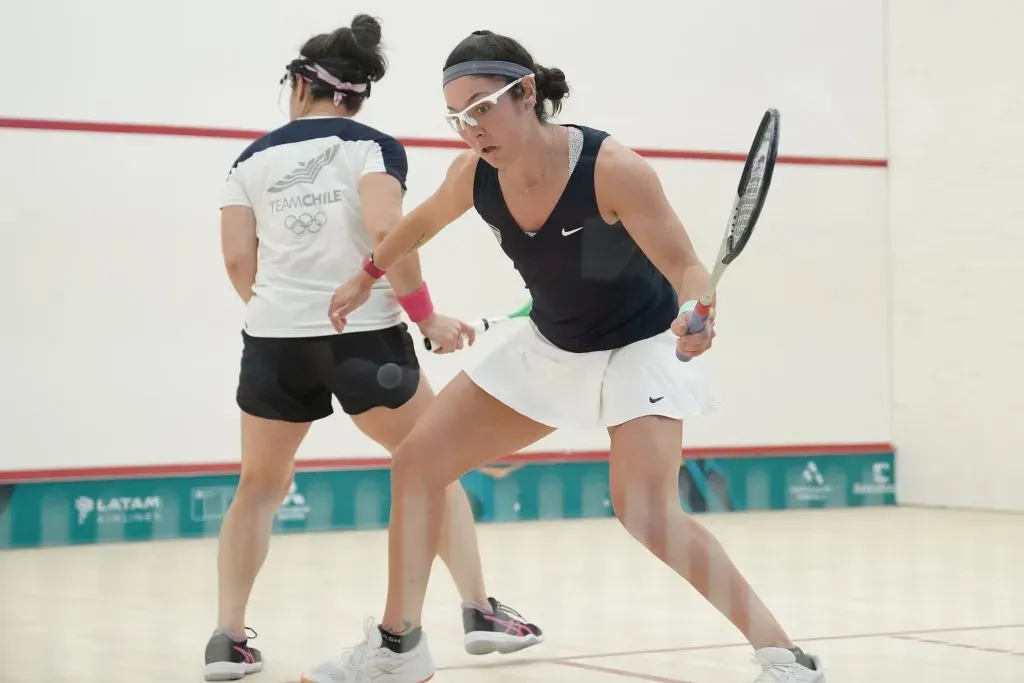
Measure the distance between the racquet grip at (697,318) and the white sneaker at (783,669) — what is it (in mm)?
474

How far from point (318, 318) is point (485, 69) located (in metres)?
0.72

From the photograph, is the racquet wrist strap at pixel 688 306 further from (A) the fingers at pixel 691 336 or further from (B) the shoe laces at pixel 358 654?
(B) the shoe laces at pixel 358 654

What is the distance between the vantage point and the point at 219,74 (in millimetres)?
4988

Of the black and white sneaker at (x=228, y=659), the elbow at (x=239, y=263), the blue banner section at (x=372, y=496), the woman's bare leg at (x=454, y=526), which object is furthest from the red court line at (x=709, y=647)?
the blue banner section at (x=372, y=496)

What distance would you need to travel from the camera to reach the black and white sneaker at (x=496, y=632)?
2596 millimetres

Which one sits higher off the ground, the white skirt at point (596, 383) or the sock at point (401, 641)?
the white skirt at point (596, 383)

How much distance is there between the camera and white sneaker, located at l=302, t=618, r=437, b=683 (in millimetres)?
2150

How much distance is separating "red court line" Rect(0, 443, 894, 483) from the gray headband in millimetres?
3073

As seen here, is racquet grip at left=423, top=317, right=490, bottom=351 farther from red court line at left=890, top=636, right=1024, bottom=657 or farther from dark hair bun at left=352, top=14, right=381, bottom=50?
red court line at left=890, top=636, right=1024, bottom=657

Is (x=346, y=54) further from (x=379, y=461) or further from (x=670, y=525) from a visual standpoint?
(x=379, y=461)

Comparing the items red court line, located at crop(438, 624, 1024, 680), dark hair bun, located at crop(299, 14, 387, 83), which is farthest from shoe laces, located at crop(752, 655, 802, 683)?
dark hair bun, located at crop(299, 14, 387, 83)

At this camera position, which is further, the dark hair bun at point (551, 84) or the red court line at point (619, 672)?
the red court line at point (619, 672)

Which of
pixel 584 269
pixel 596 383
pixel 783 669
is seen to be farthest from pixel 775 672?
pixel 584 269

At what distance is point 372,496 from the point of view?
5.13 m
